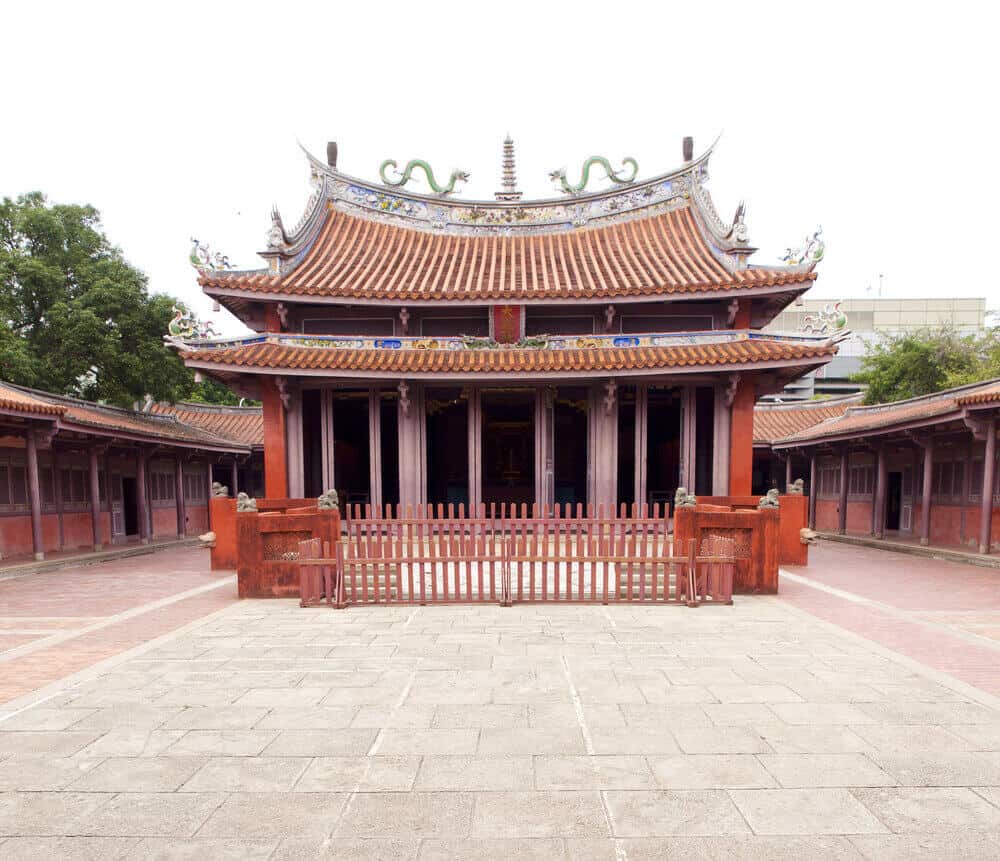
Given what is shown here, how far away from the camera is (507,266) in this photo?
1512 cm

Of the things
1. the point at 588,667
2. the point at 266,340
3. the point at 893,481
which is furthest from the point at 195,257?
the point at 893,481

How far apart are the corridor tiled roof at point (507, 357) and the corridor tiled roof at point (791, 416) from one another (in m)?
10.8

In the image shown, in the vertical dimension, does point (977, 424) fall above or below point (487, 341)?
below

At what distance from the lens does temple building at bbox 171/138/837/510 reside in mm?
13164

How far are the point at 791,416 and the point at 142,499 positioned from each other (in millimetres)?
23594

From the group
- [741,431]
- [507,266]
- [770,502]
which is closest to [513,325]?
[507,266]

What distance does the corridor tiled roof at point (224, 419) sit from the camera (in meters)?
22.2

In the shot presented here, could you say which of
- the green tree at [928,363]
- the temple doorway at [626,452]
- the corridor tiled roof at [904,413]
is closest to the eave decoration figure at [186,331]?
the temple doorway at [626,452]

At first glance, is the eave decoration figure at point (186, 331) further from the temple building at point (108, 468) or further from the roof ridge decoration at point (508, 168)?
the roof ridge decoration at point (508, 168)

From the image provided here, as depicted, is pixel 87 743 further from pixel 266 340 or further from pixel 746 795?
pixel 266 340

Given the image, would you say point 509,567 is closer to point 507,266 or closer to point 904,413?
point 507,266

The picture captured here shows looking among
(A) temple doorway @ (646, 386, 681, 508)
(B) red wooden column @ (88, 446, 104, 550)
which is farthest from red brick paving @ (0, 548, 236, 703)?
(A) temple doorway @ (646, 386, 681, 508)

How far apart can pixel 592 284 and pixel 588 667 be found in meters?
10.4

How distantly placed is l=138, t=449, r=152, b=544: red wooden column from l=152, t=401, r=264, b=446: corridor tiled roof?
15.2 ft
